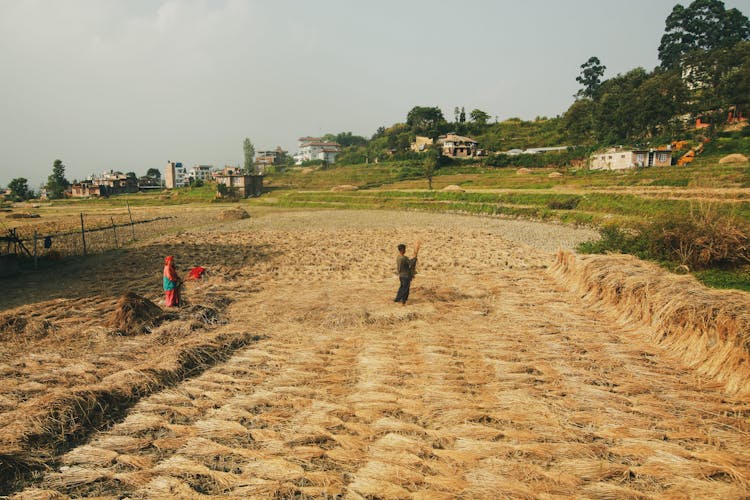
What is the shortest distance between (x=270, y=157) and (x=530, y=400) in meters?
114

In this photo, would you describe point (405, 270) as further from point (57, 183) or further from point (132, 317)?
point (57, 183)

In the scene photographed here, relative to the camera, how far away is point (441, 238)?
19406mm

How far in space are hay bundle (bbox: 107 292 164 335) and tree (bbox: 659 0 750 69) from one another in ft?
271

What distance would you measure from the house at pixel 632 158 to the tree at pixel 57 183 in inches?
3304

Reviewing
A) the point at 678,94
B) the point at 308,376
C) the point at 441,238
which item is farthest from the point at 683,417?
the point at 678,94

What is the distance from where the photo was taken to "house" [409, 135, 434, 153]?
7144 centimetres

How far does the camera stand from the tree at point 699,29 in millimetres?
66250

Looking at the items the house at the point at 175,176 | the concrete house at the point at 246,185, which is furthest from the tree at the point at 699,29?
the house at the point at 175,176

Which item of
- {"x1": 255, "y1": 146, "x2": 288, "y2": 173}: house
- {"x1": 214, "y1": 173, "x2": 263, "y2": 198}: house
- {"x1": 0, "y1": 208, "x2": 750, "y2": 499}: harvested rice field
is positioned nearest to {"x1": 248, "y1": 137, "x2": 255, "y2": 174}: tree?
{"x1": 255, "y1": 146, "x2": 288, "y2": 173}: house

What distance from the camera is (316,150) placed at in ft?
343

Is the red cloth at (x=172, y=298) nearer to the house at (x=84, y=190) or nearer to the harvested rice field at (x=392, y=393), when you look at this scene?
the harvested rice field at (x=392, y=393)

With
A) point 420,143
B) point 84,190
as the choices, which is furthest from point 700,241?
point 84,190

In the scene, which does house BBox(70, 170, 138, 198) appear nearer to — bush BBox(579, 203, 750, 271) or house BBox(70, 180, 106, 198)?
house BBox(70, 180, 106, 198)

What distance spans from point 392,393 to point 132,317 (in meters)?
4.59
